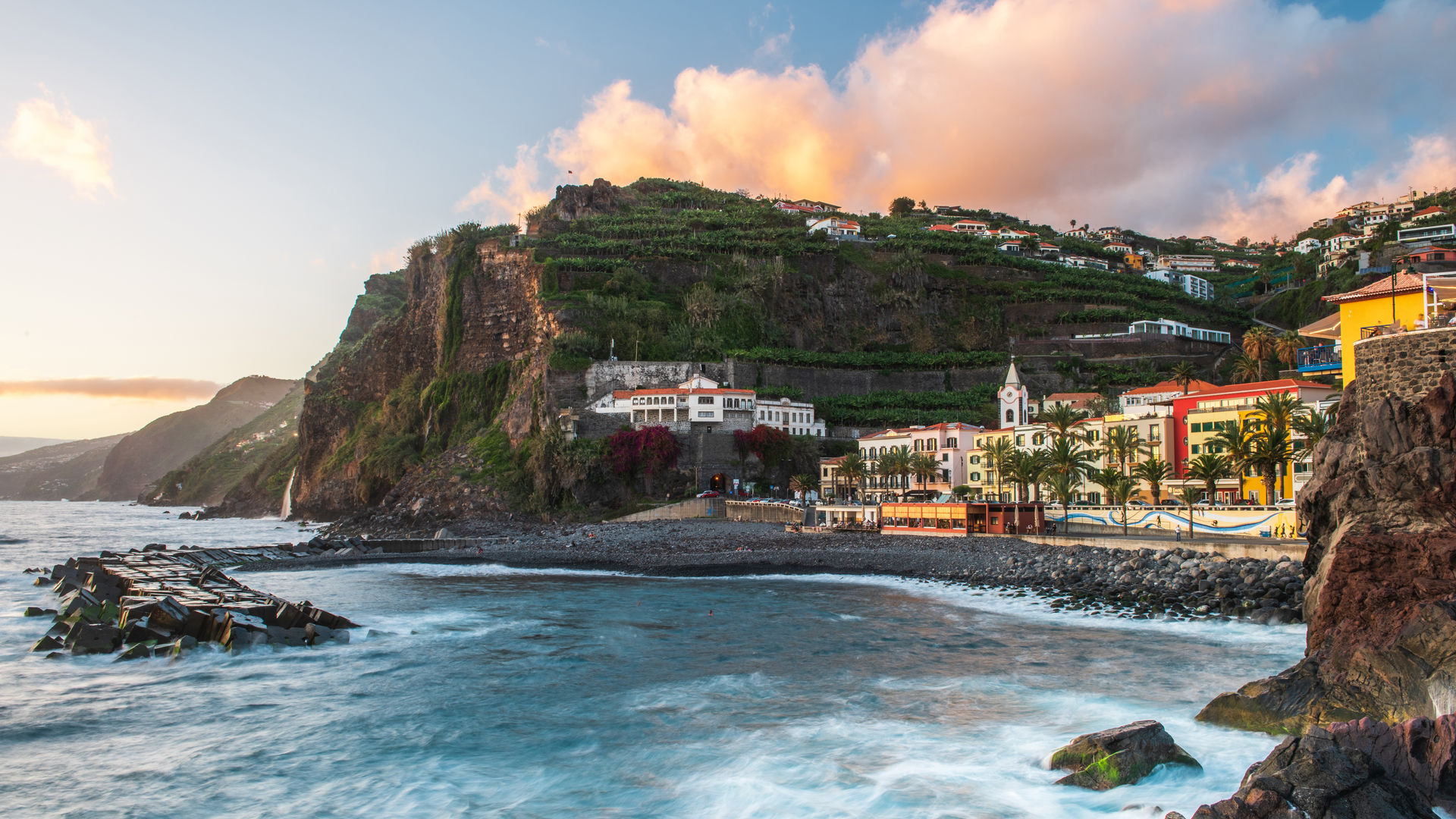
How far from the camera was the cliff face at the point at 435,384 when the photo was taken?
66.8 meters

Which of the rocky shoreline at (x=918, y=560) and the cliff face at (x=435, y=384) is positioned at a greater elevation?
the cliff face at (x=435, y=384)

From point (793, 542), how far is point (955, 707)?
88.6ft

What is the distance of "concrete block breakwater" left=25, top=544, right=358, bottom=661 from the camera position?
808 inches

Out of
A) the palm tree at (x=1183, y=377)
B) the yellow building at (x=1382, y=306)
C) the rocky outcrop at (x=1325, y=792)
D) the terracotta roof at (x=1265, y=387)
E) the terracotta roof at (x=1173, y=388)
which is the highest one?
the palm tree at (x=1183, y=377)

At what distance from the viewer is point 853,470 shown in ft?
178

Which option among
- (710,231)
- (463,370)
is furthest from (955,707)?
(710,231)

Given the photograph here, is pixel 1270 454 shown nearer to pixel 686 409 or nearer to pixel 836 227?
pixel 686 409

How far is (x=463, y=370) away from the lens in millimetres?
72188

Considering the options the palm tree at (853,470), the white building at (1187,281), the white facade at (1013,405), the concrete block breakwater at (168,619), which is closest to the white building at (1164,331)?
the white facade at (1013,405)

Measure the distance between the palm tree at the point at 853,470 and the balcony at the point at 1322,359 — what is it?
24.3 metres

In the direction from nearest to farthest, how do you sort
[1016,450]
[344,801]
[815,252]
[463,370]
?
[344,801] → [1016,450] → [463,370] → [815,252]

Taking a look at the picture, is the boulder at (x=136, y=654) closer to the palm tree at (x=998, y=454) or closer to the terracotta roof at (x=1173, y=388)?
the palm tree at (x=998, y=454)

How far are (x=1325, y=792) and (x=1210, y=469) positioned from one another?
30.8 meters

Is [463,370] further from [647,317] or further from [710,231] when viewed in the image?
[710,231]
